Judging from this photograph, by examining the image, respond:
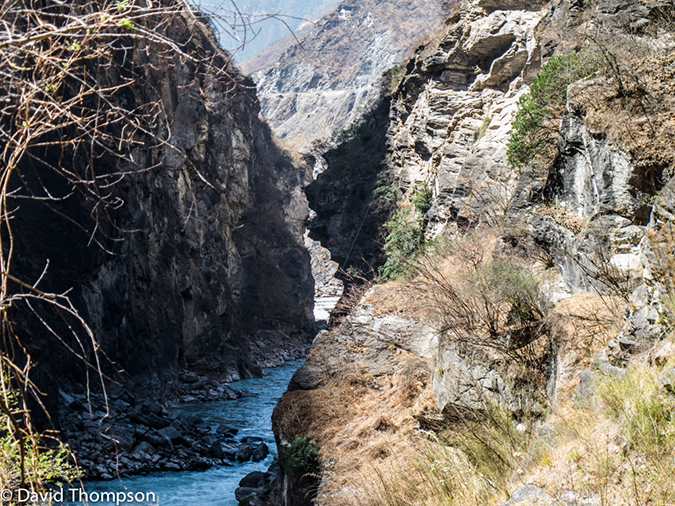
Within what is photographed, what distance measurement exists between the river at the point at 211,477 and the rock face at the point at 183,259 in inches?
136

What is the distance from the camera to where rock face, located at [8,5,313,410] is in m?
19.5

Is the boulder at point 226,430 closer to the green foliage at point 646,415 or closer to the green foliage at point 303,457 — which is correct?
the green foliage at point 303,457

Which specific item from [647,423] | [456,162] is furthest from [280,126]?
[647,423]

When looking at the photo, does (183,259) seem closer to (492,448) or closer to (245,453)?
(245,453)

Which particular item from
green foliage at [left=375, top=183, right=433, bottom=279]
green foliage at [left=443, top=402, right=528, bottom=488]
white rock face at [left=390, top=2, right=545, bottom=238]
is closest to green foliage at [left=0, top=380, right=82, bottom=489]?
green foliage at [left=443, top=402, right=528, bottom=488]

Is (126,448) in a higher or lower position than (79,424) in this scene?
lower

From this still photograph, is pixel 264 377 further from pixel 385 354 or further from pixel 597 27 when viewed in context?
pixel 597 27

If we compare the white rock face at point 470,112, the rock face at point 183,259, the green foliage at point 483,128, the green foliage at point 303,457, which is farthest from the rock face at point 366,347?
the green foliage at point 483,128

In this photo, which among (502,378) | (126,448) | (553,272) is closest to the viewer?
(502,378)

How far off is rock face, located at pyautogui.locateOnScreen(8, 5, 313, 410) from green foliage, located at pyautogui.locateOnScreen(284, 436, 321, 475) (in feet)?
15.3

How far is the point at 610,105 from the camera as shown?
7945 millimetres

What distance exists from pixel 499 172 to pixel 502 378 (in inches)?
383

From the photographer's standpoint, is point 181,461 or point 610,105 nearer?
point 610,105

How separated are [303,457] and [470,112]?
51.0 ft
